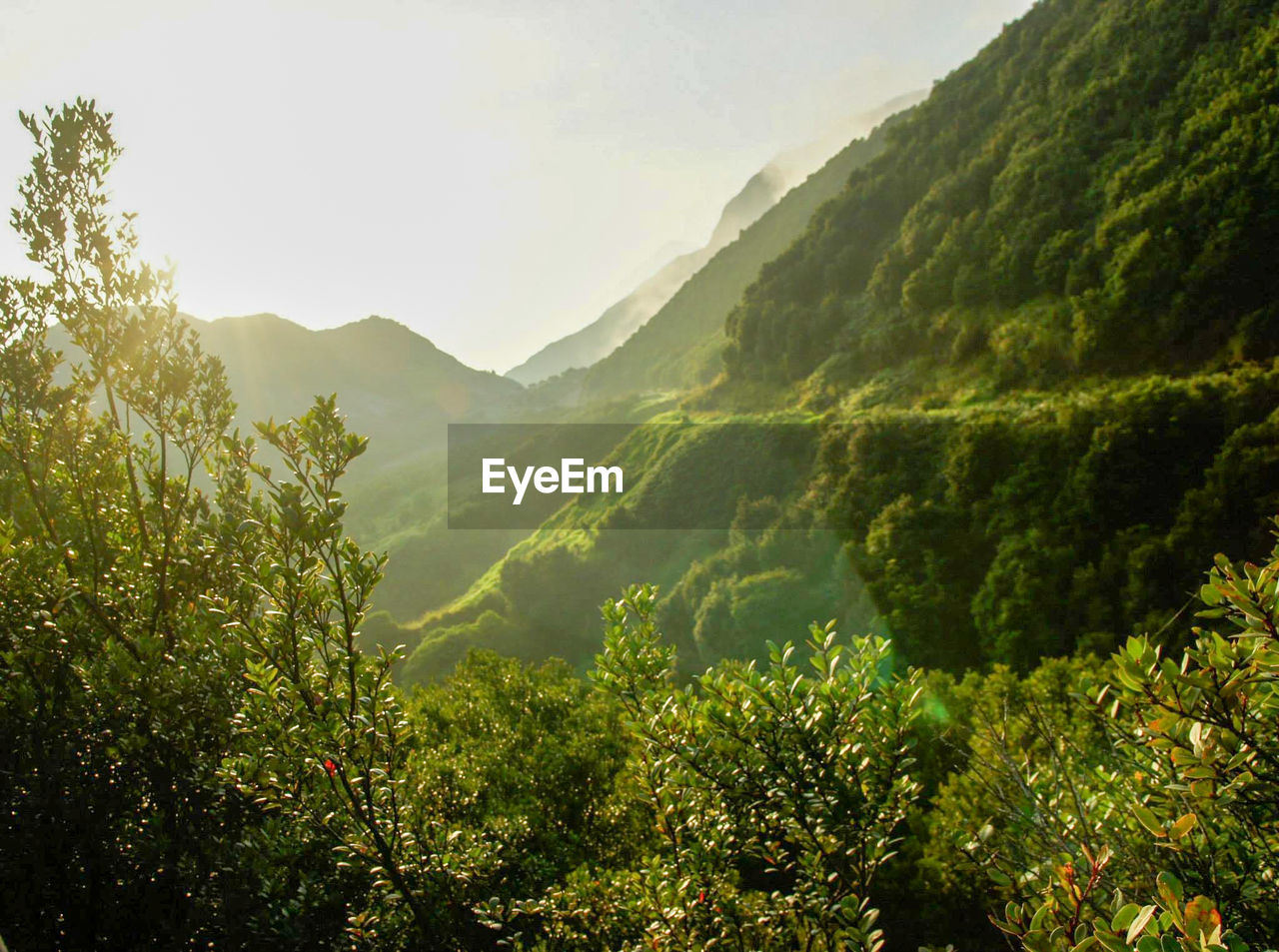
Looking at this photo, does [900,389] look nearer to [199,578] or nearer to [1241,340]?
[1241,340]

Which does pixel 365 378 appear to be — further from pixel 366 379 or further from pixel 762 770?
pixel 762 770

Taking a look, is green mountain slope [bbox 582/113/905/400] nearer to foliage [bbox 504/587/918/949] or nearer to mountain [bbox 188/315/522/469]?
mountain [bbox 188/315/522/469]

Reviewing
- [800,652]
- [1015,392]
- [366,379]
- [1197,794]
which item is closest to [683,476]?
[800,652]

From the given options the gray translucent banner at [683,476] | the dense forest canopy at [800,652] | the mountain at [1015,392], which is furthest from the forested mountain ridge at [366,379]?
the dense forest canopy at [800,652]

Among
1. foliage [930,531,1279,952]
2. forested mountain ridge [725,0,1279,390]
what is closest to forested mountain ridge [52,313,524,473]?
forested mountain ridge [725,0,1279,390]

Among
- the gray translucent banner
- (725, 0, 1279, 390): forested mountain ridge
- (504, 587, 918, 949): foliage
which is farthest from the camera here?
the gray translucent banner
